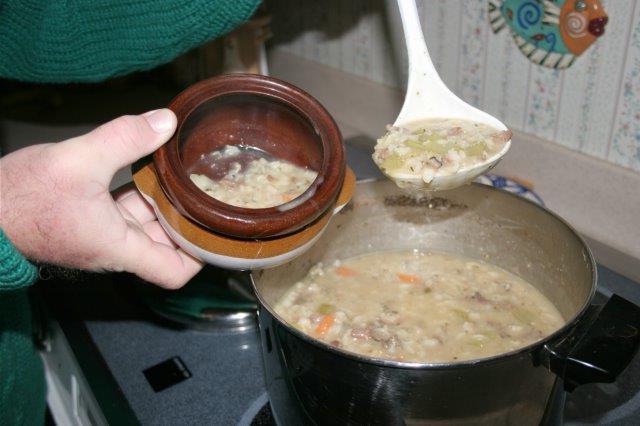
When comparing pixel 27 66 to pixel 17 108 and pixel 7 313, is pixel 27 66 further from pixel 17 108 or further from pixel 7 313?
pixel 17 108

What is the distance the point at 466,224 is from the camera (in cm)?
123

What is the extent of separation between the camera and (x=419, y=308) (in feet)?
3.76

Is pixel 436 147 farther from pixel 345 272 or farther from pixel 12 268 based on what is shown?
pixel 12 268

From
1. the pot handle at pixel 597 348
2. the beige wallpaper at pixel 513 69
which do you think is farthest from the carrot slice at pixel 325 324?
the beige wallpaper at pixel 513 69

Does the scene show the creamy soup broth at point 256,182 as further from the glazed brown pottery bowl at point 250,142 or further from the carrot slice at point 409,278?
the carrot slice at point 409,278

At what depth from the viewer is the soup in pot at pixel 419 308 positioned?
104 cm

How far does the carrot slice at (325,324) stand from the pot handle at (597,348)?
41cm

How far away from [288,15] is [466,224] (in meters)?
1.10

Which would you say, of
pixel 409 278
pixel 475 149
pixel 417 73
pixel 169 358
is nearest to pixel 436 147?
pixel 475 149

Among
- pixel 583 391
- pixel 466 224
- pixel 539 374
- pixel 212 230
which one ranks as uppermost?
pixel 212 230

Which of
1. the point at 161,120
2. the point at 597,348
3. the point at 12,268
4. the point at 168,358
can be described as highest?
the point at 161,120

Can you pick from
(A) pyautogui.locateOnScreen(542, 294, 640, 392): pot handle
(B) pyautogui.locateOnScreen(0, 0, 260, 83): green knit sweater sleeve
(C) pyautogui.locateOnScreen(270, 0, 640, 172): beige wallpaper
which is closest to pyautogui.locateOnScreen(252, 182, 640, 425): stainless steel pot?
(A) pyautogui.locateOnScreen(542, 294, 640, 392): pot handle

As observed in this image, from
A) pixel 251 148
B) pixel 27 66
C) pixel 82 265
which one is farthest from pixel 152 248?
pixel 27 66

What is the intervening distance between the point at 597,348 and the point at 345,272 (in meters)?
0.60
